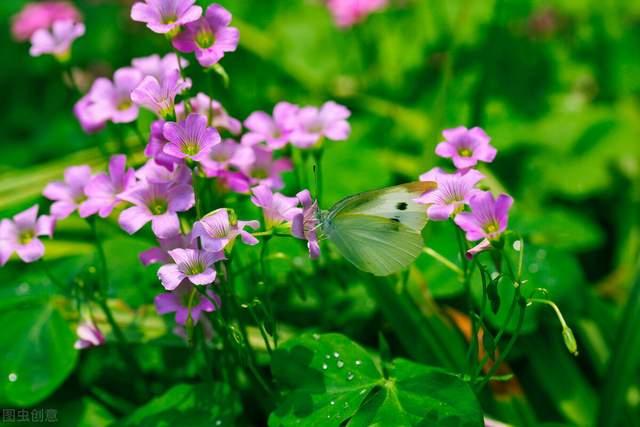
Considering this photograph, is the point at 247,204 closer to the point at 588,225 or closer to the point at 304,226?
the point at 304,226

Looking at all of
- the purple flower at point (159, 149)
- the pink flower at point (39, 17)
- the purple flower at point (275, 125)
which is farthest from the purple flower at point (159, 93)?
the pink flower at point (39, 17)

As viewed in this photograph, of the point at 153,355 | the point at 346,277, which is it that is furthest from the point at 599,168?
the point at 153,355

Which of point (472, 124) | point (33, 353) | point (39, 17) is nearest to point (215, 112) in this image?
point (33, 353)

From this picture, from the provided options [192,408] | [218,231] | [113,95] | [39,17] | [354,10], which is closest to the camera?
[218,231]

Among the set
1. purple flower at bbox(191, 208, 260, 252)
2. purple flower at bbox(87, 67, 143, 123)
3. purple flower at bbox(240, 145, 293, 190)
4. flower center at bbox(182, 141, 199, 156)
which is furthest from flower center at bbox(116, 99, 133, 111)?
purple flower at bbox(191, 208, 260, 252)

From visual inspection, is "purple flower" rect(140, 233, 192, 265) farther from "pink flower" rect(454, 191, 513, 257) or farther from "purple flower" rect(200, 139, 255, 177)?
"pink flower" rect(454, 191, 513, 257)

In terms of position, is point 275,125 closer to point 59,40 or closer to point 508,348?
point 59,40

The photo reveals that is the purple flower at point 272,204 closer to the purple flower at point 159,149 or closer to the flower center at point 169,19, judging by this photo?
the purple flower at point 159,149
